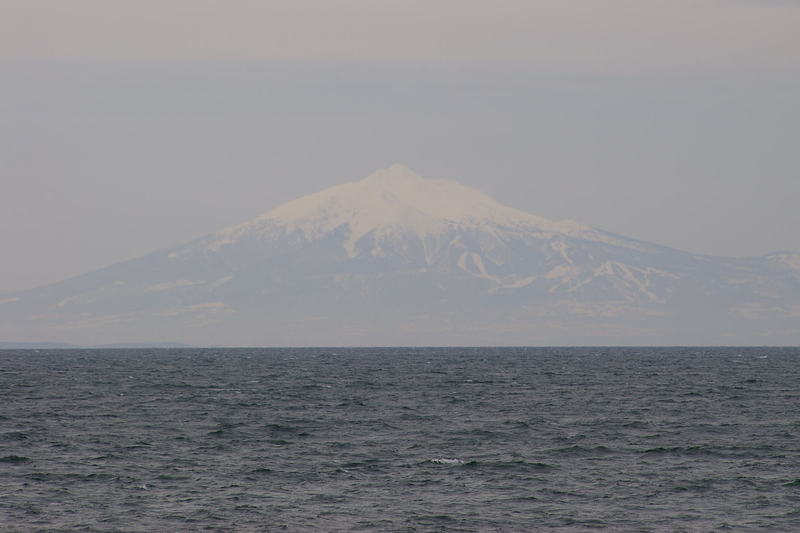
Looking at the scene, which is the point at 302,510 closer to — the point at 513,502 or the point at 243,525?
the point at 243,525

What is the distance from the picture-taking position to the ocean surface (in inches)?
1714

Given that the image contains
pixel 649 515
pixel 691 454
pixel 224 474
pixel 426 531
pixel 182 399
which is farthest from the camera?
pixel 182 399

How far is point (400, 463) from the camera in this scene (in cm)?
5550

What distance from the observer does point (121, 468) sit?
5347 centimetres

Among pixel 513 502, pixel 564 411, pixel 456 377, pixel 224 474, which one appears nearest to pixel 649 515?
pixel 513 502

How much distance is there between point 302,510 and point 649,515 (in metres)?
12.7

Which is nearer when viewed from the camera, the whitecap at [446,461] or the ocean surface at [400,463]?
the ocean surface at [400,463]

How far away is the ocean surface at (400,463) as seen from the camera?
143ft

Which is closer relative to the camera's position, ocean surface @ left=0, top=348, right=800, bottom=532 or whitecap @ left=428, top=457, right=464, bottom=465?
ocean surface @ left=0, top=348, right=800, bottom=532

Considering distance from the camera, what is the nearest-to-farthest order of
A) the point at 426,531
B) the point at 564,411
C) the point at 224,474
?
the point at 426,531, the point at 224,474, the point at 564,411

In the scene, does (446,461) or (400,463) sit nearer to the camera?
(400,463)

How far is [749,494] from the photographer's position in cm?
4803

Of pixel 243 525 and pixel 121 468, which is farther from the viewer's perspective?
pixel 121 468

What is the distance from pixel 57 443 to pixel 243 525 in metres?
23.4
